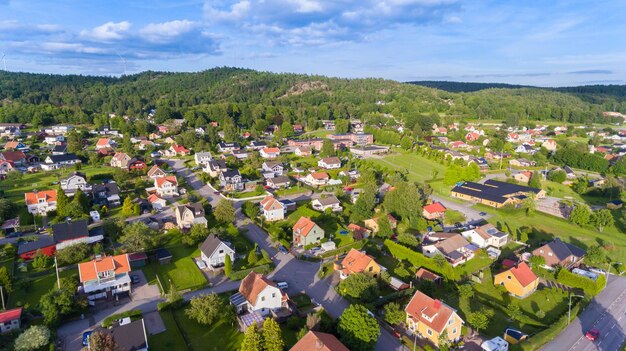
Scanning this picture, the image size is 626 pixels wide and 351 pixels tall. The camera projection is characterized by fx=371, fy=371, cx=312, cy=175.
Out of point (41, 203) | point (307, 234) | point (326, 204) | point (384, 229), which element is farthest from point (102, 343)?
point (41, 203)

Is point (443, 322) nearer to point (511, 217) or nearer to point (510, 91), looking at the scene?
point (511, 217)

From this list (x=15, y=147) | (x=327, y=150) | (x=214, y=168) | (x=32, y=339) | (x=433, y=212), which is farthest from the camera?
(x=327, y=150)

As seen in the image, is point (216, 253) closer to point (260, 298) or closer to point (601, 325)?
point (260, 298)

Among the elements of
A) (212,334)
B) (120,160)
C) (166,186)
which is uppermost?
(120,160)

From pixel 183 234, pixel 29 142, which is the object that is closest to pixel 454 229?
pixel 183 234

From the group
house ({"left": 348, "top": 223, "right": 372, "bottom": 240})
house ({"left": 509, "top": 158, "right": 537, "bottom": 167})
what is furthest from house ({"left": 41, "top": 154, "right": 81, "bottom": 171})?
house ({"left": 509, "top": 158, "right": 537, "bottom": 167})

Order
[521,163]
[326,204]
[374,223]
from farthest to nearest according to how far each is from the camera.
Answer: [521,163] → [326,204] → [374,223]
